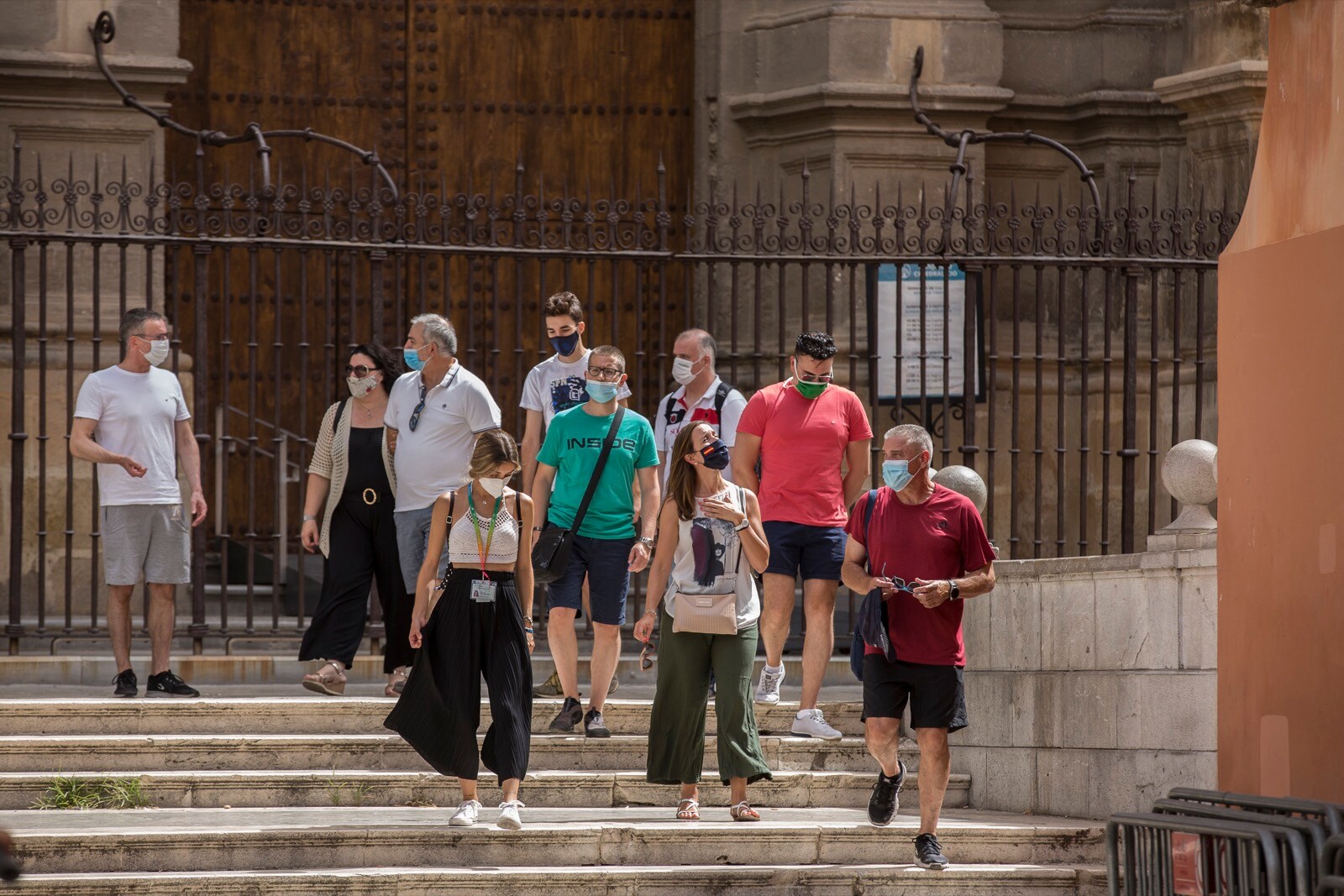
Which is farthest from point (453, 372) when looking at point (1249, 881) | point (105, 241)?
point (1249, 881)

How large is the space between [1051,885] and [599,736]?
7.03 ft

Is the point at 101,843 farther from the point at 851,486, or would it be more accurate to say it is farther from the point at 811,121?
the point at 811,121

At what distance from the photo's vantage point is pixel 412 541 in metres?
9.64

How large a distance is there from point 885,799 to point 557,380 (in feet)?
9.36

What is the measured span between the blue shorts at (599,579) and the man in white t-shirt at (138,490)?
1901 millimetres

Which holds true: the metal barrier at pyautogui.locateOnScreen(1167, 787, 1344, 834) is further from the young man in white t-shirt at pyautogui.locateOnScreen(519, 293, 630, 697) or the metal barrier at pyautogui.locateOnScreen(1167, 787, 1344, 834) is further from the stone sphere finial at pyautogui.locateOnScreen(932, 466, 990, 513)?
the young man in white t-shirt at pyautogui.locateOnScreen(519, 293, 630, 697)

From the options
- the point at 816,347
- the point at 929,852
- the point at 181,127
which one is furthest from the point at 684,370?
the point at 181,127

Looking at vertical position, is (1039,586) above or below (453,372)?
below

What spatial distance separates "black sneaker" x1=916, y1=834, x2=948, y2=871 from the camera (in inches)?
318

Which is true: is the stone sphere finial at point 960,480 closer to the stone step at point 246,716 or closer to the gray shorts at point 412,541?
the stone step at point 246,716

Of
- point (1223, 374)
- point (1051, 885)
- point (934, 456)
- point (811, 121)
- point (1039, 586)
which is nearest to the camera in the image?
→ point (1223, 374)

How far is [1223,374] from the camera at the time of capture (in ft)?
23.2

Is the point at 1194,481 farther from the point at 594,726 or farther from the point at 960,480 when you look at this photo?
the point at 594,726

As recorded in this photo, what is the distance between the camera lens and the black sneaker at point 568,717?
930cm
